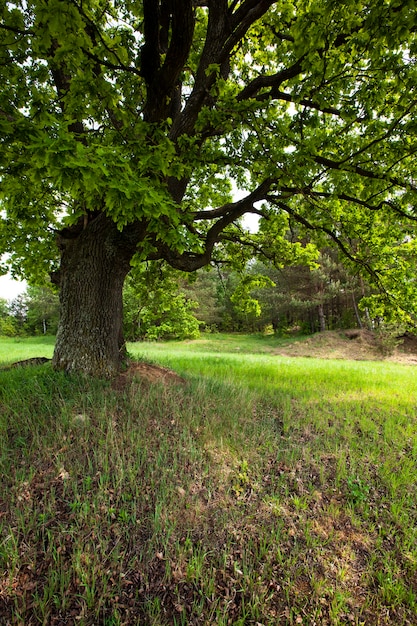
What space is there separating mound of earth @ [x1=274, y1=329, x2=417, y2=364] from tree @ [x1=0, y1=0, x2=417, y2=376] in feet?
50.4

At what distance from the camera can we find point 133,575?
7.36 ft

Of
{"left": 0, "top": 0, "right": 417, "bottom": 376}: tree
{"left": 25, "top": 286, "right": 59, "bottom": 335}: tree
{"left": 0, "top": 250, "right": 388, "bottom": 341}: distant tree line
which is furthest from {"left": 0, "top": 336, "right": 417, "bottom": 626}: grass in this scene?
{"left": 25, "top": 286, "right": 59, "bottom": 335}: tree

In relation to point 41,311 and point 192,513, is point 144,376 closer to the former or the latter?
point 192,513

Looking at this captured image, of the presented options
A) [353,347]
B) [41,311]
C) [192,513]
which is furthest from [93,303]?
[41,311]

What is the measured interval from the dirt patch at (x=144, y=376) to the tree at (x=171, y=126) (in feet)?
1.13

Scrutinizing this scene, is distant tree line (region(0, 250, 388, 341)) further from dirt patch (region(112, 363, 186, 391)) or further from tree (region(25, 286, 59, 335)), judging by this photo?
dirt patch (region(112, 363, 186, 391))

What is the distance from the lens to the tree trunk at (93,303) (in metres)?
4.97

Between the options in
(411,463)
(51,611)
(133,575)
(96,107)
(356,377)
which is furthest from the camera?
(356,377)

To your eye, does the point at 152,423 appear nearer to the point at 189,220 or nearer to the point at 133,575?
the point at 133,575

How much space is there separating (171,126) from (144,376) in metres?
4.38

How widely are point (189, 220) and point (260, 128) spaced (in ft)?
5.98

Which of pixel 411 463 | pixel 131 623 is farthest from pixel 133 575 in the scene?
pixel 411 463

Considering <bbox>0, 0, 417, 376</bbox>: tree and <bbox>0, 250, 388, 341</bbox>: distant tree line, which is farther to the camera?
<bbox>0, 250, 388, 341</bbox>: distant tree line

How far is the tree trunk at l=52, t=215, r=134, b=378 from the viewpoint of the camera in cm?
497
